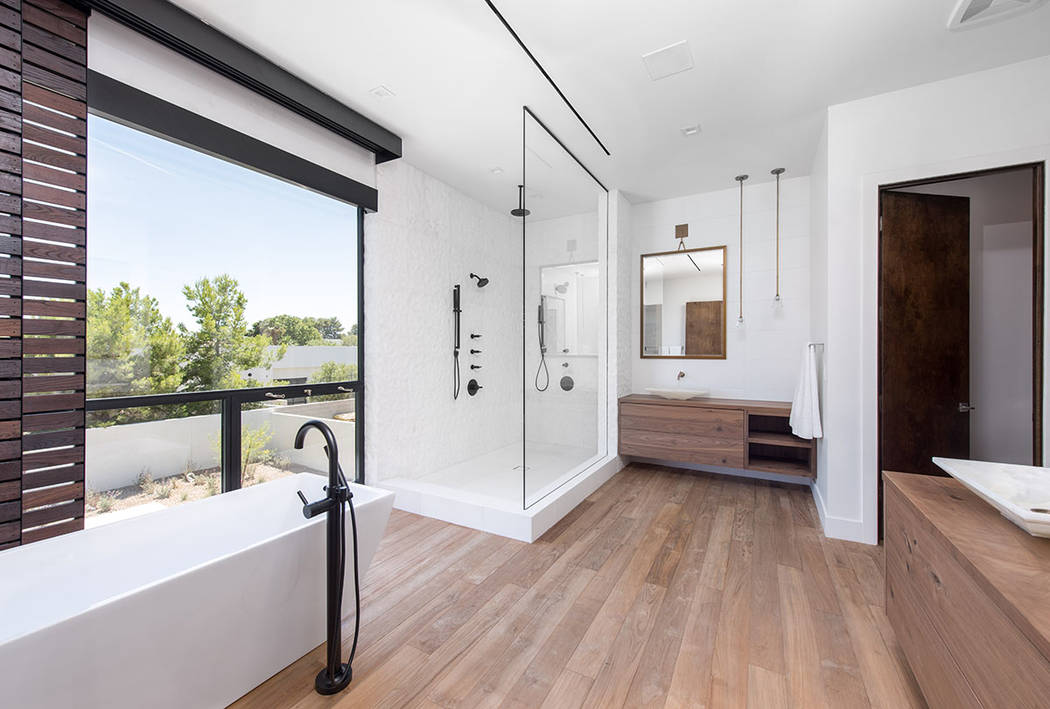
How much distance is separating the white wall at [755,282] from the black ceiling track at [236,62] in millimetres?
2928

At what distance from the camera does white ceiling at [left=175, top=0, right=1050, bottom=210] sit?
1.93 m

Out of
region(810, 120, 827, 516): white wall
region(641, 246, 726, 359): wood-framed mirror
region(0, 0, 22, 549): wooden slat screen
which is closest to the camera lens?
region(0, 0, 22, 549): wooden slat screen

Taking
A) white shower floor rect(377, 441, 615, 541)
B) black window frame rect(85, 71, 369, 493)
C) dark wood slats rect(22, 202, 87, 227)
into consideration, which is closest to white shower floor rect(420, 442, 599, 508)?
white shower floor rect(377, 441, 615, 541)

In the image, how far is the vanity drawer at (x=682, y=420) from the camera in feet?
11.8

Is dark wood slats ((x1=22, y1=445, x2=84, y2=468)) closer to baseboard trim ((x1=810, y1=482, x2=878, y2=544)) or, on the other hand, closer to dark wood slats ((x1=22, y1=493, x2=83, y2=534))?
dark wood slats ((x1=22, y1=493, x2=83, y2=534))

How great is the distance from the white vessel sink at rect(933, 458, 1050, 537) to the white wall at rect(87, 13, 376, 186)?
3418mm

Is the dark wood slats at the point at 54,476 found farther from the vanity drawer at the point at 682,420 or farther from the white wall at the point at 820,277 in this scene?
the white wall at the point at 820,277

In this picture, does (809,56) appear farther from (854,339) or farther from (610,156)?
(854,339)

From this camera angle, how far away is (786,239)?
12.5ft

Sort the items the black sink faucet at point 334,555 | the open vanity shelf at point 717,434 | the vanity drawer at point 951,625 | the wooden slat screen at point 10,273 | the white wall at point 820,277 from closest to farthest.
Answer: the vanity drawer at point 951,625 < the black sink faucet at point 334,555 < the wooden slat screen at point 10,273 < the white wall at point 820,277 < the open vanity shelf at point 717,434

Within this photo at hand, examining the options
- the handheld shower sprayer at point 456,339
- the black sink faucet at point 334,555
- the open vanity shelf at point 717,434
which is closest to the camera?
the black sink faucet at point 334,555

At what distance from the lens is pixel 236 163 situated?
2.39 meters

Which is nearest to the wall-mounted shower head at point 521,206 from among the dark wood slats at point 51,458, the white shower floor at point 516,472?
the white shower floor at point 516,472

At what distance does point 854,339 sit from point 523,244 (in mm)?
2205
